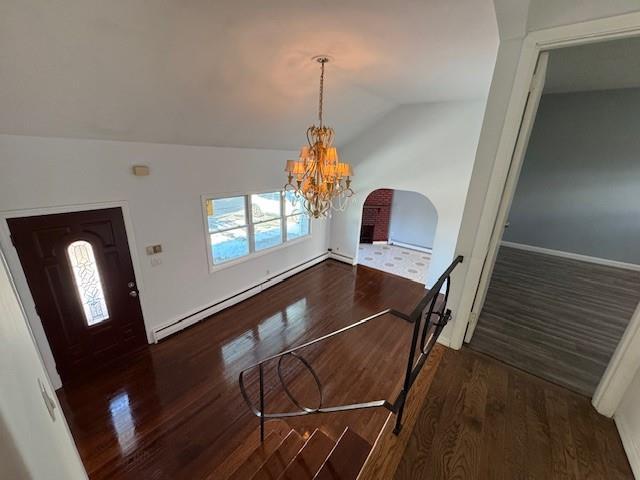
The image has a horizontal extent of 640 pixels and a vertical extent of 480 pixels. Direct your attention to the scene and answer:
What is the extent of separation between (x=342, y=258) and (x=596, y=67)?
5.29 metres

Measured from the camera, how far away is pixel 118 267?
10.6ft

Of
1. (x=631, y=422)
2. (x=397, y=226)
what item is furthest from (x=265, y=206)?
(x=397, y=226)

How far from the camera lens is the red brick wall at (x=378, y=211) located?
839 centimetres

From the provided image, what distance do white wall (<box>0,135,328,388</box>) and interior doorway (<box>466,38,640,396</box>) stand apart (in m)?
3.75

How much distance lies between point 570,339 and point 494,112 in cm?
246

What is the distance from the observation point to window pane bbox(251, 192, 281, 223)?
4.88 m

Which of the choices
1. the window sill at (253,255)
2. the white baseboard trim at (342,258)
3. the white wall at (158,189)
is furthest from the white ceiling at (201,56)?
the white baseboard trim at (342,258)

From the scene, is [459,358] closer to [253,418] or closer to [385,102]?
[253,418]

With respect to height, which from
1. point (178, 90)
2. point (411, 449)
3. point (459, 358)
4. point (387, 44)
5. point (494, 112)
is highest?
point (387, 44)

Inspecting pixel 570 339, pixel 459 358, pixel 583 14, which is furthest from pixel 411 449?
pixel 583 14

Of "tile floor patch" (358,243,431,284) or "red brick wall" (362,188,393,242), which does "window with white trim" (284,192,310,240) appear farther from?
"red brick wall" (362,188,393,242)

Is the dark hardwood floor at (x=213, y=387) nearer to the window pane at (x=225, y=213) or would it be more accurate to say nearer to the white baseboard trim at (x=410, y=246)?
the window pane at (x=225, y=213)

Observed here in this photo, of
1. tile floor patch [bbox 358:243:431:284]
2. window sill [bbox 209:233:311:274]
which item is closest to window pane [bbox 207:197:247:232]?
window sill [bbox 209:233:311:274]

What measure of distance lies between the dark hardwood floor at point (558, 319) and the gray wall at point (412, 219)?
3596 mm
